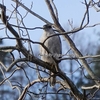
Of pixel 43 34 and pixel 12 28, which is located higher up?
pixel 12 28

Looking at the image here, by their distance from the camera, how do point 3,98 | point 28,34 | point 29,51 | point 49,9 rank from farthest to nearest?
point 3,98
point 49,9
point 28,34
point 29,51

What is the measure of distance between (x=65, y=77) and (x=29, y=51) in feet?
1.26

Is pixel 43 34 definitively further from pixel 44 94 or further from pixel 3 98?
pixel 3 98

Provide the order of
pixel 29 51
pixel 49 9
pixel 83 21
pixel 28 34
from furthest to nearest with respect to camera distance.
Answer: pixel 49 9 → pixel 28 34 → pixel 29 51 → pixel 83 21

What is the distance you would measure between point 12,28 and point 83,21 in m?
0.47

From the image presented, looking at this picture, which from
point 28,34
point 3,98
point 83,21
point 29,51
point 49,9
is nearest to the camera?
point 83,21

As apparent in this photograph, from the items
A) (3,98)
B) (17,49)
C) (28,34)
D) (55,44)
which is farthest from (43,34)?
(3,98)

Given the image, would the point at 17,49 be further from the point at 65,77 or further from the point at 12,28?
the point at 65,77

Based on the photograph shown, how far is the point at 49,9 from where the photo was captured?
159 inches

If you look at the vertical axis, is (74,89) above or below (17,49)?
below

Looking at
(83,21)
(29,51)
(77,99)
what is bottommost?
(77,99)

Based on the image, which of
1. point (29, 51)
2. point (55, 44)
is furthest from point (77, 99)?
point (55, 44)

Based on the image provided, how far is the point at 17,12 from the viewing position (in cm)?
372

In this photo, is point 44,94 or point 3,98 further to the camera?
point 3,98
